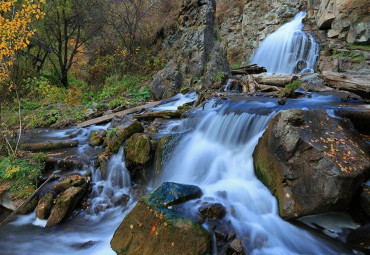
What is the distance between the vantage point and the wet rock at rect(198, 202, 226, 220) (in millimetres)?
3473

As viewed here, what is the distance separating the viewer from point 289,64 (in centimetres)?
1339

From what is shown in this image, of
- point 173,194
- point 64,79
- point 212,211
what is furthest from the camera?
point 64,79

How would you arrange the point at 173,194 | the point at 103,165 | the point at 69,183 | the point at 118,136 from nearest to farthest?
the point at 173,194 → the point at 69,183 → the point at 103,165 → the point at 118,136

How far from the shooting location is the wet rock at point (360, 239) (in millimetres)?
2950

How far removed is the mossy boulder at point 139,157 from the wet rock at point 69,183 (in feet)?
3.58

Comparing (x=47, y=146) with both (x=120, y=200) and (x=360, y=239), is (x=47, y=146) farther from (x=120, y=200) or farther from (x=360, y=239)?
(x=360, y=239)

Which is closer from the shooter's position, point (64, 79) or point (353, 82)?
point (353, 82)

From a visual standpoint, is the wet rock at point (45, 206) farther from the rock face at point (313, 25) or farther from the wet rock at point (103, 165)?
the rock face at point (313, 25)

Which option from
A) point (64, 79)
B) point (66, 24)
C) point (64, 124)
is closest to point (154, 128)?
point (64, 124)

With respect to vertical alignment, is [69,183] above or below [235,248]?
above

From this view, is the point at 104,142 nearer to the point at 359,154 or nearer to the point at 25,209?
the point at 25,209

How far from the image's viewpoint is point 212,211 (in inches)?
137

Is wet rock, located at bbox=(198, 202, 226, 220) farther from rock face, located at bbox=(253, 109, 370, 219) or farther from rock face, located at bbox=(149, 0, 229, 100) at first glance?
rock face, located at bbox=(149, 0, 229, 100)

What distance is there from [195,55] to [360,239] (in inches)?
447
